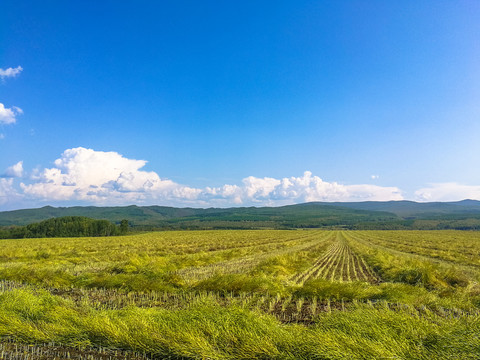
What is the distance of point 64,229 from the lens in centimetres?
10381

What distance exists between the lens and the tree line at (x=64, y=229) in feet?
318

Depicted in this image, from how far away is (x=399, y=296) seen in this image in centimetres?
953

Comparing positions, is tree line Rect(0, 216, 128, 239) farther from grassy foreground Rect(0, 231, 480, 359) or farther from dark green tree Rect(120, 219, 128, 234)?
grassy foreground Rect(0, 231, 480, 359)

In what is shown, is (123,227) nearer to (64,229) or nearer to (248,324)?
(64,229)

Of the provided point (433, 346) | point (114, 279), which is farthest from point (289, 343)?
point (114, 279)

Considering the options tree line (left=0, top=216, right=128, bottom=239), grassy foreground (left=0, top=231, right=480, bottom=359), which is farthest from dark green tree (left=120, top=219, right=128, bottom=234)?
grassy foreground (left=0, top=231, right=480, bottom=359)

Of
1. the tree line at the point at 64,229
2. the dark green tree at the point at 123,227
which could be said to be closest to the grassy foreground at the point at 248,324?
the tree line at the point at 64,229

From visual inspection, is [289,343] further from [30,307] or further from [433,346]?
[30,307]

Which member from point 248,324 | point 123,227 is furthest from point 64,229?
point 248,324

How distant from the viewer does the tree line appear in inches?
3816

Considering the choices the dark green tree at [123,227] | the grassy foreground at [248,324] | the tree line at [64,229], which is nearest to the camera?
the grassy foreground at [248,324]

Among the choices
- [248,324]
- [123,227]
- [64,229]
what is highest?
[248,324]

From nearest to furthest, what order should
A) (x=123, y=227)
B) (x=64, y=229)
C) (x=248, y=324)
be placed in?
1. (x=248, y=324)
2. (x=64, y=229)
3. (x=123, y=227)

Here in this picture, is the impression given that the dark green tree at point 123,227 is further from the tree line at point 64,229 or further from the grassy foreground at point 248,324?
the grassy foreground at point 248,324
